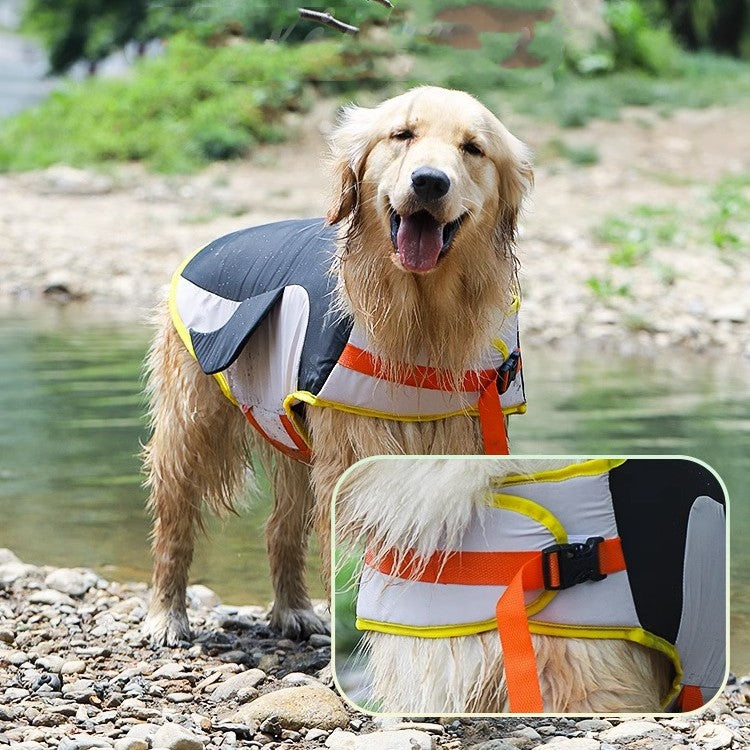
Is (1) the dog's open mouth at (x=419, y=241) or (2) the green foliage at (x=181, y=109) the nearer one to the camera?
(1) the dog's open mouth at (x=419, y=241)

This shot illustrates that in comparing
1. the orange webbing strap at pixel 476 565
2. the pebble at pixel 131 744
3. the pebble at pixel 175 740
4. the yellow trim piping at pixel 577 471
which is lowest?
the pebble at pixel 131 744

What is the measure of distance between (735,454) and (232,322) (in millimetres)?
4560

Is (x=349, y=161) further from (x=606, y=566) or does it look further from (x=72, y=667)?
(x=72, y=667)

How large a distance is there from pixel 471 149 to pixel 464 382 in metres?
0.71

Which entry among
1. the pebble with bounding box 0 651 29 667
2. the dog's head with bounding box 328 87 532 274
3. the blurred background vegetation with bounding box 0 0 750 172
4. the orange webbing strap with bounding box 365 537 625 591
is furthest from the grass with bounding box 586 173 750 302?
the orange webbing strap with bounding box 365 537 625 591

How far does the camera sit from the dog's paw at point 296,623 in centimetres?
512

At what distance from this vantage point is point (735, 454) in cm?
802

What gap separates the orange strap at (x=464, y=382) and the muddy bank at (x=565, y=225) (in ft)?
19.0

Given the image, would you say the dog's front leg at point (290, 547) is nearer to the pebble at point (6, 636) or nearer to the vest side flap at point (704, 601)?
the pebble at point (6, 636)

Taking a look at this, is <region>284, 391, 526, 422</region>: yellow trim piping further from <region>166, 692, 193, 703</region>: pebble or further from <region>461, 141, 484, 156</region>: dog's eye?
<region>166, 692, 193, 703</region>: pebble

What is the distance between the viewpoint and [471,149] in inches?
151

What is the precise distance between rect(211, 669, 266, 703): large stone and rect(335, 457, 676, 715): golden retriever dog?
1.05m

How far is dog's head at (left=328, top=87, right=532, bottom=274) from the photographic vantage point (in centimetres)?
370

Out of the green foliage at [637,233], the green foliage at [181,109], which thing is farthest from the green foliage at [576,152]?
the green foliage at [181,109]
